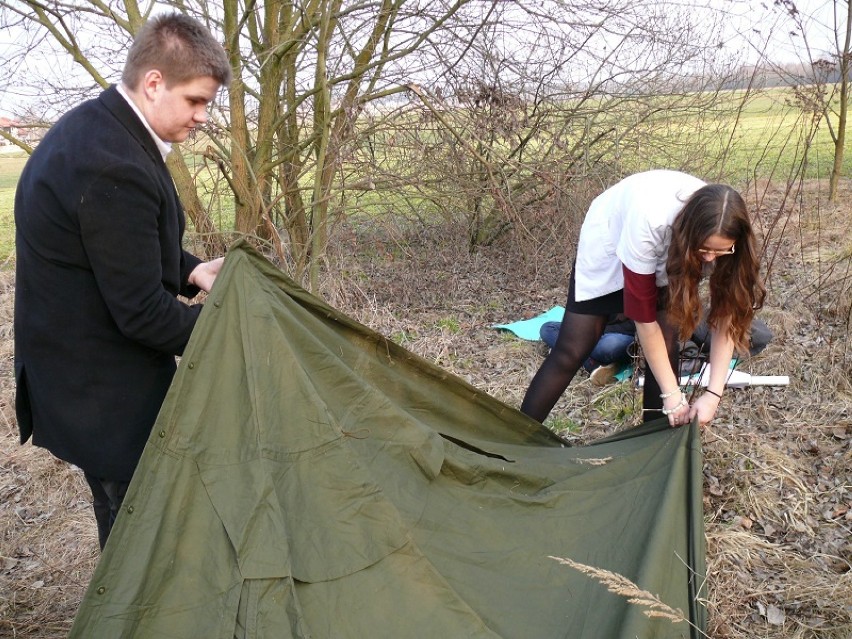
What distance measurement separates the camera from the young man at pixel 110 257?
1631 millimetres

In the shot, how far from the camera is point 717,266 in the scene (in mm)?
2479

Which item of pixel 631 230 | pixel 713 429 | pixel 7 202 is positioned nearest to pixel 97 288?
pixel 631 230

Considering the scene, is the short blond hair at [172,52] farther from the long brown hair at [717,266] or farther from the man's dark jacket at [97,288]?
the long brown hair at [717,266]

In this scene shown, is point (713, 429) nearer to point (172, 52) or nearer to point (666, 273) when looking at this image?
point (666, 273)

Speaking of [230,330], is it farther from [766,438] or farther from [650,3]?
[650,3]

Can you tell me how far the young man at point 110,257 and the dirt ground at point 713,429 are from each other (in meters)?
1.16

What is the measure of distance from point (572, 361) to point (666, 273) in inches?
26.1

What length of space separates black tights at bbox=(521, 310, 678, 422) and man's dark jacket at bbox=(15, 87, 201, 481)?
1613 mm

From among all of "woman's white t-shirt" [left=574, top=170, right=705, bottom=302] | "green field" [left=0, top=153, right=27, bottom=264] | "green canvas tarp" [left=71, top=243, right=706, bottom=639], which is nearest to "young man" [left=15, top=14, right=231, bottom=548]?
"green canvas tarp" [left=71, top=243, right=706, bottom=639]

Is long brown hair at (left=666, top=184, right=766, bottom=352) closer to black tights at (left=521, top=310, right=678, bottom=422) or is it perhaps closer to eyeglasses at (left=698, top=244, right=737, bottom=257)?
Result: eyeglasses at (left=698, top=244, right=737, bottom=257)

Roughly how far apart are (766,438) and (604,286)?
1.43m

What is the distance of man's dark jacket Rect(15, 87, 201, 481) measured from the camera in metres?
1.63

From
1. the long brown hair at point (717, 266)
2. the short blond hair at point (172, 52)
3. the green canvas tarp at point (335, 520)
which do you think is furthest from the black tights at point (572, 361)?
the short blond hair at point (172, 52)

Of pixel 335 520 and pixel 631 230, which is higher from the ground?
pixel 631 230
